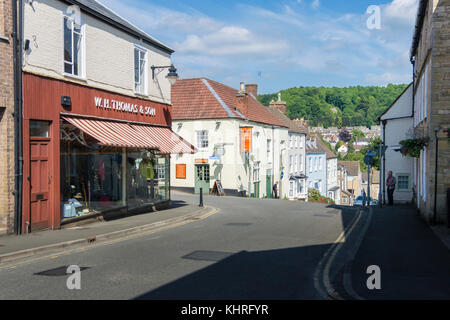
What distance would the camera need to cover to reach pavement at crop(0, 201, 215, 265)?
10.3 m

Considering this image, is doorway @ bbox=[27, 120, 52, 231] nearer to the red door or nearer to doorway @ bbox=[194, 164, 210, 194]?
the red door

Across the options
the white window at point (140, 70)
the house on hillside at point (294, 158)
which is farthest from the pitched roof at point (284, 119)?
the white window at point (140, 70)

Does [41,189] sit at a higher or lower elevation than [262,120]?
lower

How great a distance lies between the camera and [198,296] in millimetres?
6949

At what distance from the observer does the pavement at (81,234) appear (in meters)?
10.3

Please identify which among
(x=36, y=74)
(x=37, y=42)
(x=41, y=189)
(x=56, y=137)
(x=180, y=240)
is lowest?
(x=180, y=240)

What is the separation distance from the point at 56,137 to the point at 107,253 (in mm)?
4827

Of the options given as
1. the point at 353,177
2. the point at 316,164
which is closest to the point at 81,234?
the point at 316,164

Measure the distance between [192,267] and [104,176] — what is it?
884 centimetres

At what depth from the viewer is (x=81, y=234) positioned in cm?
1273
